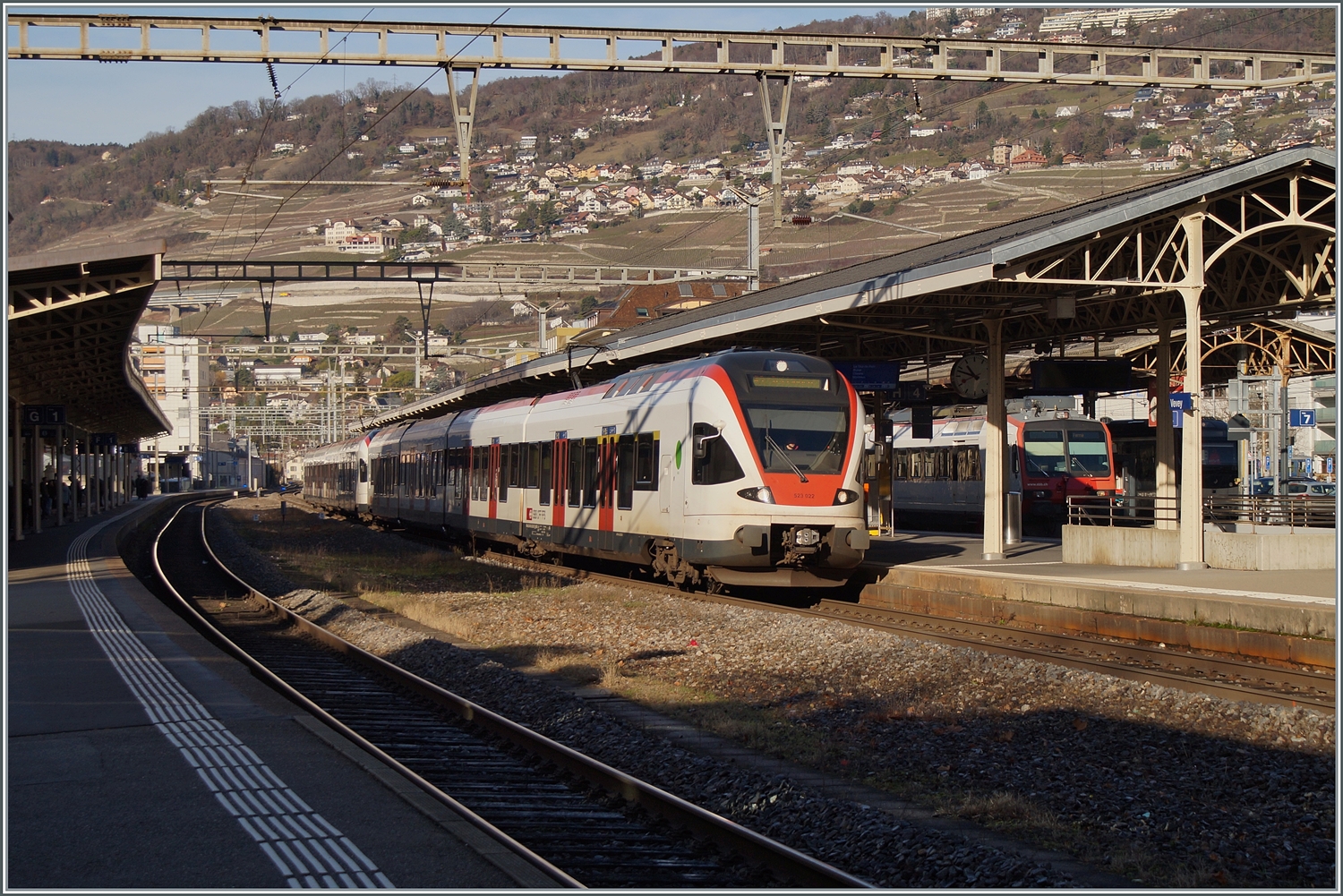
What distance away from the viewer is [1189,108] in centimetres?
17450

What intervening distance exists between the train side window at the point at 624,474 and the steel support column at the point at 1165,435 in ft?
28.1

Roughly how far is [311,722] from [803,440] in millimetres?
9348

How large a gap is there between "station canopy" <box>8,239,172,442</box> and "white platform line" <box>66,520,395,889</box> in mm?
8322

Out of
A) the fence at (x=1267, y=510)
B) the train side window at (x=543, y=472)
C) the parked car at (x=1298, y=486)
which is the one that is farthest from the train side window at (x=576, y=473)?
the parked car at (x=1298, y=486)

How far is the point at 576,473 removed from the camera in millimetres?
22078

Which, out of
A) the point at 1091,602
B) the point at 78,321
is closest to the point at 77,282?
the point at 78,321

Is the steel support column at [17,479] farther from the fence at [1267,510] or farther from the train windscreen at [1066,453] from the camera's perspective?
the train windscreen at [1066,453]

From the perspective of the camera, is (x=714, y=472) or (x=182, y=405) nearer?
(x=714, y=472)

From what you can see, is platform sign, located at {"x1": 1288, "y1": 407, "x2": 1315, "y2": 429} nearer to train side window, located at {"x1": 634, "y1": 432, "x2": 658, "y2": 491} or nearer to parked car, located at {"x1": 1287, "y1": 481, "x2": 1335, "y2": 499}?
parked car, located at {"x1": 1287, "y1": 481, "x2": 1335, "y2": 499}

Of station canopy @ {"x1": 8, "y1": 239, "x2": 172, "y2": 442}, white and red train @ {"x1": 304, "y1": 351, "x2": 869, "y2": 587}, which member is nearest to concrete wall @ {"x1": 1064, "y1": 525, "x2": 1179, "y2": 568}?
white and red train @ {"x1": 304, "y1": 351, "x2": 869, "y2": 587}

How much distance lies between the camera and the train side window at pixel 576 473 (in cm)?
2181

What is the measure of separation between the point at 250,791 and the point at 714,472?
A: 10.5 metres

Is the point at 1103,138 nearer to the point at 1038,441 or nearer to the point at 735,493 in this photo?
the point at 1038,441

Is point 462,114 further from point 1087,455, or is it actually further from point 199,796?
point 1087,455
